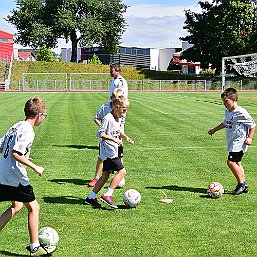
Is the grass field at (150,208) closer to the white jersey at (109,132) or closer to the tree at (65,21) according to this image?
the white jersey at (109,132)

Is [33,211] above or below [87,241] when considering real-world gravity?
above

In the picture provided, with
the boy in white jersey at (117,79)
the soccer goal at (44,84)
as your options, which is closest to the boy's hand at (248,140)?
the boy in white jersey at (117,79)

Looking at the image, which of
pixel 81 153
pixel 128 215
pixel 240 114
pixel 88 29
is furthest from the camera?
pixel 88 29

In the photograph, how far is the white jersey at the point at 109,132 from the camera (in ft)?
24.0

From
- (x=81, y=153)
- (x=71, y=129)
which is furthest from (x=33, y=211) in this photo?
(x=71, y=129)

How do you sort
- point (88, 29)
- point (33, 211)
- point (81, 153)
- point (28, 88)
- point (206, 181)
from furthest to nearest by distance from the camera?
point (88, 29) < point (28, 88) < point (81, 153) < point (206, 181) < point (33, 211)

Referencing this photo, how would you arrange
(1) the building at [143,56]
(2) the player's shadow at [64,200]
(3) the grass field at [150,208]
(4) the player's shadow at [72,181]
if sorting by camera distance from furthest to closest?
(1) the building at [143,56], (4) the player's shadow at [72,181], (2) the player's shadow at [64,200], (3) the grass field at [150,208]

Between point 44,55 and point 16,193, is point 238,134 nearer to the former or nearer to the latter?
point 16,193

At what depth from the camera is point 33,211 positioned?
219 inches

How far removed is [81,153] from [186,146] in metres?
2.85

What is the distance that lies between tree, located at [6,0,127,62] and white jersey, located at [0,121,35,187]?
255 feet

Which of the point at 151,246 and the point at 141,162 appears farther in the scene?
the point at 141,162

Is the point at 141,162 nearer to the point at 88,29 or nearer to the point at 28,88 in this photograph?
the point at 28,88

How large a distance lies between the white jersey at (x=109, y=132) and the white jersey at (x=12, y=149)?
1.95 m
